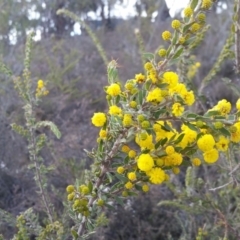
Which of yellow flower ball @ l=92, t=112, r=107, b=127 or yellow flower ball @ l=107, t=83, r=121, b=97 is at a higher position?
yellow flower ball @ l=107, t=83, r=121, b=97

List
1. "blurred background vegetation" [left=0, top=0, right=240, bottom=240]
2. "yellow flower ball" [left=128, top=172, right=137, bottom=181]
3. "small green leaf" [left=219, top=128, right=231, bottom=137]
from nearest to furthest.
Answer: "small green leaf" [left=219, top=128, right=231, bottom=137] → "yellow flower ball" [left=128, top=172, right=137, bottom=181] → "blurred background vegetation" [left=0, top=0, right=240, bottom=240]

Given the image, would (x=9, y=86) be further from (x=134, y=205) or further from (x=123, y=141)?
(x=123, y=141)

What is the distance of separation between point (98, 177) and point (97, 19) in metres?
10.5

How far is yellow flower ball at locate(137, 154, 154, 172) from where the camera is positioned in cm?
119

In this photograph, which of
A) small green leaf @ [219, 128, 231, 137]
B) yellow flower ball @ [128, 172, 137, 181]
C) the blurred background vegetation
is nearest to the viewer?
small green leaf @ [219, 128, 231, 137]

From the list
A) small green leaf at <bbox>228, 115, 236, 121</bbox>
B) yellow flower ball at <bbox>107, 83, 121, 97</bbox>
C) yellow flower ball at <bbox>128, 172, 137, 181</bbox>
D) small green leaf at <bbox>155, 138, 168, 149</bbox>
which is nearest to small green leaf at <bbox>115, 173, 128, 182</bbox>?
yellow flower ball at <bbox>128, 172, 137, 181</bbox>

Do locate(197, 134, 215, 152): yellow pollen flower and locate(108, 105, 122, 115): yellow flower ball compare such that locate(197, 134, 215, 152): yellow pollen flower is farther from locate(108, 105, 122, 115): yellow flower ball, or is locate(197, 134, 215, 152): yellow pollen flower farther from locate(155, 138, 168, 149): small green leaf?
locate(108, 105, 122, 115): yellow flower ball

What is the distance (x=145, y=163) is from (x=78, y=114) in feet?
10.4

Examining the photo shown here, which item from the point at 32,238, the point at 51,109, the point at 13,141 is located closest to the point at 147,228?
the point at 32,238

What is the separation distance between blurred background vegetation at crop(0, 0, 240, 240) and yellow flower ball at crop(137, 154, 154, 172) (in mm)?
313

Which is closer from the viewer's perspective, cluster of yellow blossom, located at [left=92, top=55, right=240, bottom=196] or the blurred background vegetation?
cluster of yellow blossom, located at [left=92, top=55, right=240, bottom=196]

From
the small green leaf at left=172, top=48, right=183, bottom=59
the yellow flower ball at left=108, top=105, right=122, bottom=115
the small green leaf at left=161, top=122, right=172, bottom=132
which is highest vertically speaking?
the small green leaf at left=172, top=48, right=183, bottom=59

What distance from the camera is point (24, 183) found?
3043 mm

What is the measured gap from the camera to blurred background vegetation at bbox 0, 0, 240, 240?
97.7 inches
